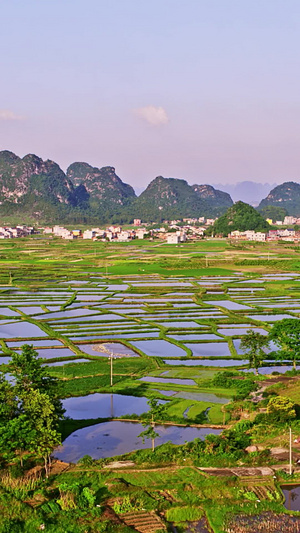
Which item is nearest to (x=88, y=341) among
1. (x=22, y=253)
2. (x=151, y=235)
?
(x=22, y=253)

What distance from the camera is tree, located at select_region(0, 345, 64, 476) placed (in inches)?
468

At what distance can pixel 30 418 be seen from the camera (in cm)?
1239

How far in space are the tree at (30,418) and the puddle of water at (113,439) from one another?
736mm

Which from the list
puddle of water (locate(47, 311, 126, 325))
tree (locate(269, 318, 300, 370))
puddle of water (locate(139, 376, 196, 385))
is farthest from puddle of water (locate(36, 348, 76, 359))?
tree (locate(269, 318, 300, 370))

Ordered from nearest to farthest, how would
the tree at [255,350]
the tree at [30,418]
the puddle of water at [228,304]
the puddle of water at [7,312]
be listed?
the tree at [30,418]
the tree at [255,350]
the puddle of water at [7,312]
the puddle of water at [228,304]

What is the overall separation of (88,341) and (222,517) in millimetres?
13973

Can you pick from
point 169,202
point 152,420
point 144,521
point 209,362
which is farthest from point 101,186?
point 144,521

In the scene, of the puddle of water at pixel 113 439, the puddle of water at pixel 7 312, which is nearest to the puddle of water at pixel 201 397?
the puddle of water at pixel 113 439

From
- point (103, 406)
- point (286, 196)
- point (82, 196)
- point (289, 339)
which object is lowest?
point (103, 406)

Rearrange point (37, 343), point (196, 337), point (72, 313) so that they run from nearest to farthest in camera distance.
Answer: point (37, 343), point (196, 337), point (72, 313)

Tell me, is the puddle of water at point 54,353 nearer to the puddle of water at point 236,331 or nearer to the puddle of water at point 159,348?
the puddle of water at point 159,348

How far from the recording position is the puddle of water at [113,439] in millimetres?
12969

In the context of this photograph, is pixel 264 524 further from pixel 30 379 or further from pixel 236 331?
pixel 236 331

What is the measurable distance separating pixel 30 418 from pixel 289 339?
1057 centimetres
